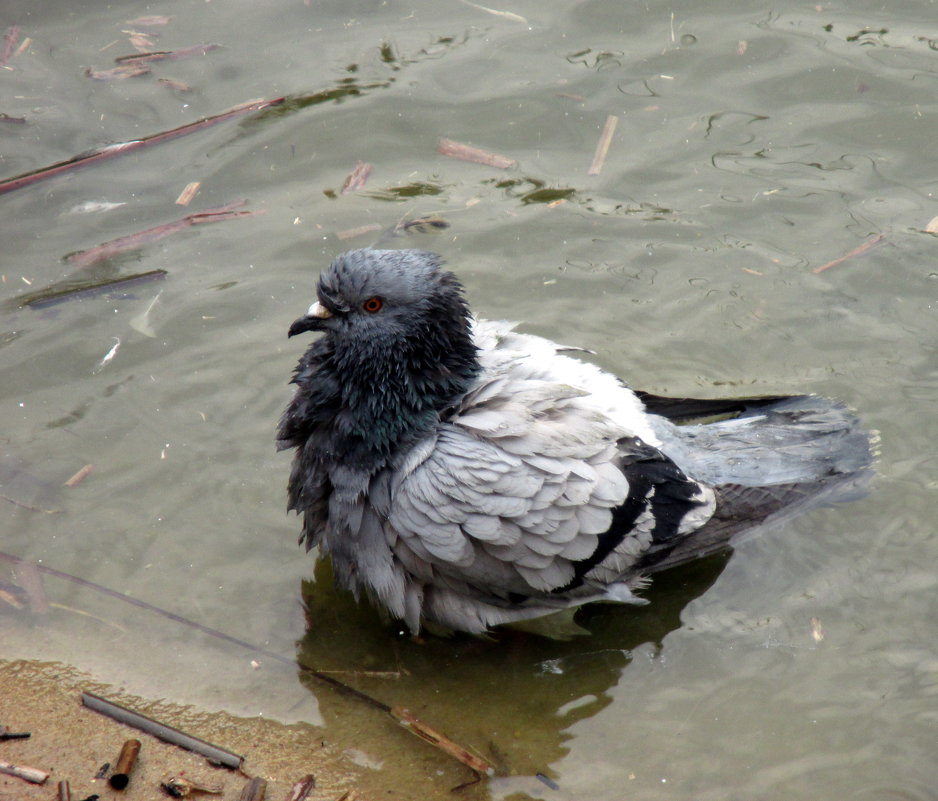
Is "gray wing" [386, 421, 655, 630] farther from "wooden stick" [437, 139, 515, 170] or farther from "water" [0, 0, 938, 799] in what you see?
"wooden stick" [437, 139, 515, 170]

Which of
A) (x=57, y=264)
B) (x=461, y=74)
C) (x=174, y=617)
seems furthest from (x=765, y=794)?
(x=461, y=74)

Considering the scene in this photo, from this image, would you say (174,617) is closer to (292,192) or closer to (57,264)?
(57,264)

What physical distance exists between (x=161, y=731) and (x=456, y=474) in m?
1.55

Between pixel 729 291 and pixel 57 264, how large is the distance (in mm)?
4011

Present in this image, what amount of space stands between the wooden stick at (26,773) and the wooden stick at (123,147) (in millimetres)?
4099

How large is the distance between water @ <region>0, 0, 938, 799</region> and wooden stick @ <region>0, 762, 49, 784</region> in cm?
61

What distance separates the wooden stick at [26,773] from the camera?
3.88 m

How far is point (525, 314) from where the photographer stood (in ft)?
20.3

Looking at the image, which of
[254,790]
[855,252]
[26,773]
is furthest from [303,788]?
[855,252]

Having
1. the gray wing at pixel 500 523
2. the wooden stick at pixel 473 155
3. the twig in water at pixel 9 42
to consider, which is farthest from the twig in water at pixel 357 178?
the gray wing at pixel 500 523

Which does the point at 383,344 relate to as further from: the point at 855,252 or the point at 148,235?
the point at 855,252

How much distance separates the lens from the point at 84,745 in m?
4.10

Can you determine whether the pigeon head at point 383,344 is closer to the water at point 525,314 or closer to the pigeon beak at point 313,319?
the pigeon beak at point 313,319

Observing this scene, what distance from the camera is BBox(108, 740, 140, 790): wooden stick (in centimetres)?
393
